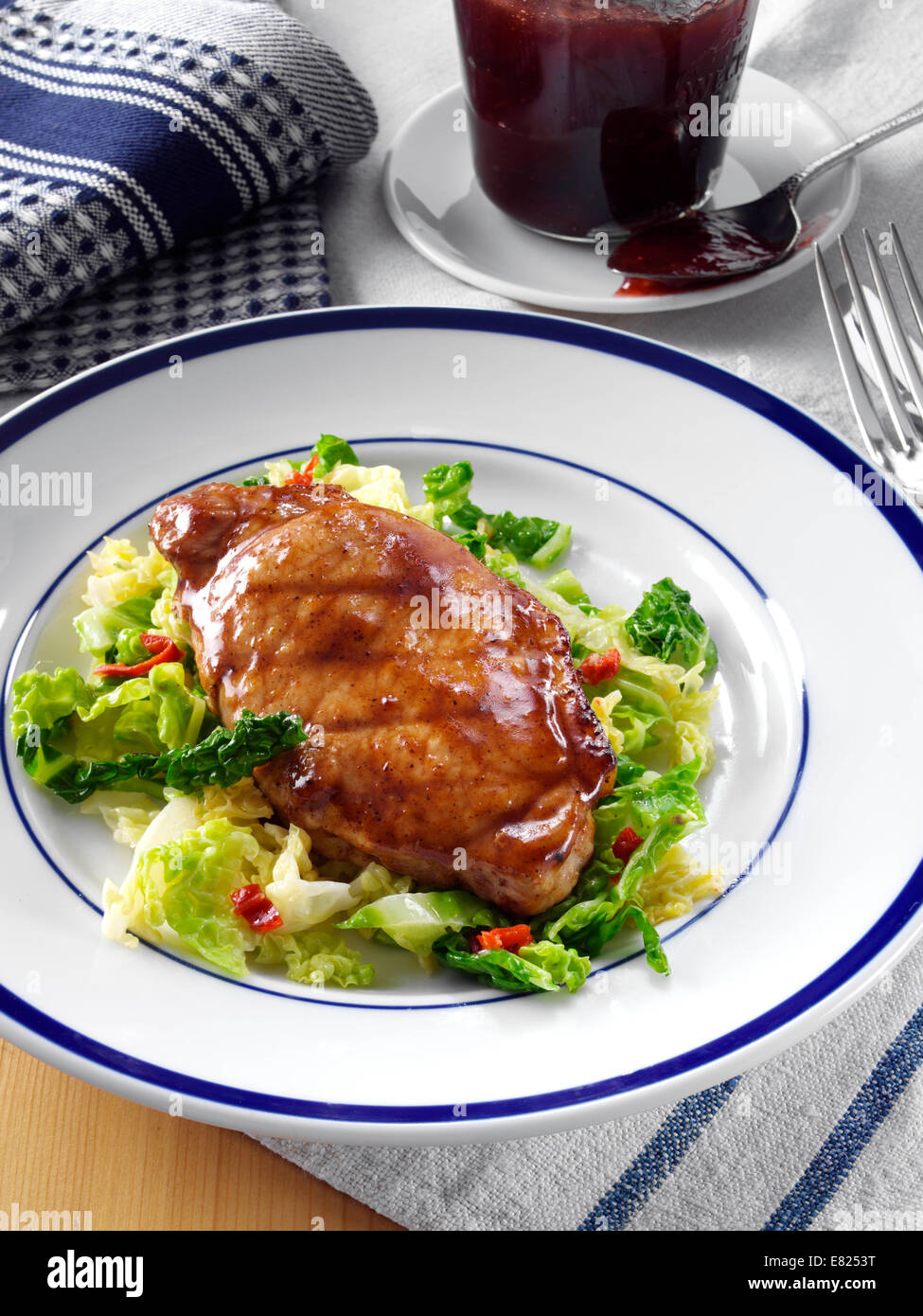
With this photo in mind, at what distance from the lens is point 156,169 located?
6.22m

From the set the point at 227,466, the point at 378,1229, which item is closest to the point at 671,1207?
the point at 378,1229

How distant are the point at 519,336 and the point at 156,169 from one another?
228cm

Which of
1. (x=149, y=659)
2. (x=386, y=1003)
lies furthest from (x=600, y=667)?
(x=149, y=659)

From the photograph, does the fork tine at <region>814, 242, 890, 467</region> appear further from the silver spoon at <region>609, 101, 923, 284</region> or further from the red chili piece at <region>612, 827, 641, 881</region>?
the red chili piece at <region>612, 827, 641, 881</region>

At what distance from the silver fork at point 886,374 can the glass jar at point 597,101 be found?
910mm

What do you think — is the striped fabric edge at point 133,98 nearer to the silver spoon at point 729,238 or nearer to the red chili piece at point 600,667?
the silver spoon at point 729,238

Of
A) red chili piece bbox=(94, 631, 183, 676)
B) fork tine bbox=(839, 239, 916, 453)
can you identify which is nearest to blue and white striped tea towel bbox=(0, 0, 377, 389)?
red chili piece bbox=(94, 631, 183, 676)

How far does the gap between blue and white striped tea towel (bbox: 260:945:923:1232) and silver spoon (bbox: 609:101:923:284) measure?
4.10 meters

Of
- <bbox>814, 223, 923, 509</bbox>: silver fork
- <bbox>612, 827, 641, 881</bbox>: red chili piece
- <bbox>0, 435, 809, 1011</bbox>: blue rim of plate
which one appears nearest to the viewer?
<bbox>0, 435, 809, 1011</bbox>: blue rim of plate

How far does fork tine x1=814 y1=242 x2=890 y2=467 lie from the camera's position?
212 inches

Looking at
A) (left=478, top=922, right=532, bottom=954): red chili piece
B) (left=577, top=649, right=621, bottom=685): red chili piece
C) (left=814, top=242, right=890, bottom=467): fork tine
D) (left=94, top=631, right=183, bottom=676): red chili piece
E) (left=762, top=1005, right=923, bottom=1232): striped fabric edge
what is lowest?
(left=762, top=1005, right=923, bottom=1232): striped fabric edge

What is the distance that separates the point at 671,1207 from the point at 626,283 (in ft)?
14.6

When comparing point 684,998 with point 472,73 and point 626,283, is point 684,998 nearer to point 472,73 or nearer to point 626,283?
point 626,283

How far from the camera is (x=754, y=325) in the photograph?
6.24m
